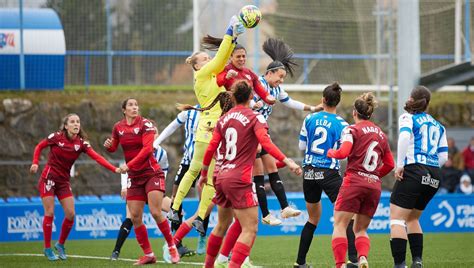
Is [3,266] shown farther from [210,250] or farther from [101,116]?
[101,116]

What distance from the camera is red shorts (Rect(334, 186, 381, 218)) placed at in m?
9.93

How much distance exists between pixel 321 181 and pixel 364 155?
3.38ft

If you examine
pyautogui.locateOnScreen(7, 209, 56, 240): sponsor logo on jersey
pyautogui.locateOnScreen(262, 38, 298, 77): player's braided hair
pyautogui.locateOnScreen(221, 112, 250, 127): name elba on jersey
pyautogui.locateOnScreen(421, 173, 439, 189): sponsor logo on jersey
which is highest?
pyautogui.locateOnScreen(262, 38, 298, 77): player's braided hair

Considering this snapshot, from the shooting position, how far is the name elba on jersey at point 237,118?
9.25m

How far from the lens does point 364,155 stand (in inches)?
392

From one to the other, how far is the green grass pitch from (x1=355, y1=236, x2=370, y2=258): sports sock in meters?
1.65

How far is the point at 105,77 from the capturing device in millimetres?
22938

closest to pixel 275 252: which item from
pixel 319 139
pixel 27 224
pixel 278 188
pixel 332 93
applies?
pixel 278 188

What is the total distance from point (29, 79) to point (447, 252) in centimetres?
1188

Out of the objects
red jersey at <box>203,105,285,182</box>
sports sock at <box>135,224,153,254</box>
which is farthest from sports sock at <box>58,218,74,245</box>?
red jersey at <box>203,105,285,182</box>

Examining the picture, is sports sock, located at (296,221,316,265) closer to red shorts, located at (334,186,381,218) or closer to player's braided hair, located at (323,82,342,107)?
red shorts, located at (334,186,381,218)

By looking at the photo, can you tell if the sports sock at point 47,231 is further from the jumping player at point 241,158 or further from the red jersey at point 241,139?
the red jersey at point 241,139

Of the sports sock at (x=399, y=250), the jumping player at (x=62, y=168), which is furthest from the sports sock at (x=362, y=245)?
the jumping player at (x=62, y=168)

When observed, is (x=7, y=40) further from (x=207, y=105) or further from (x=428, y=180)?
(x=428, y=180)
